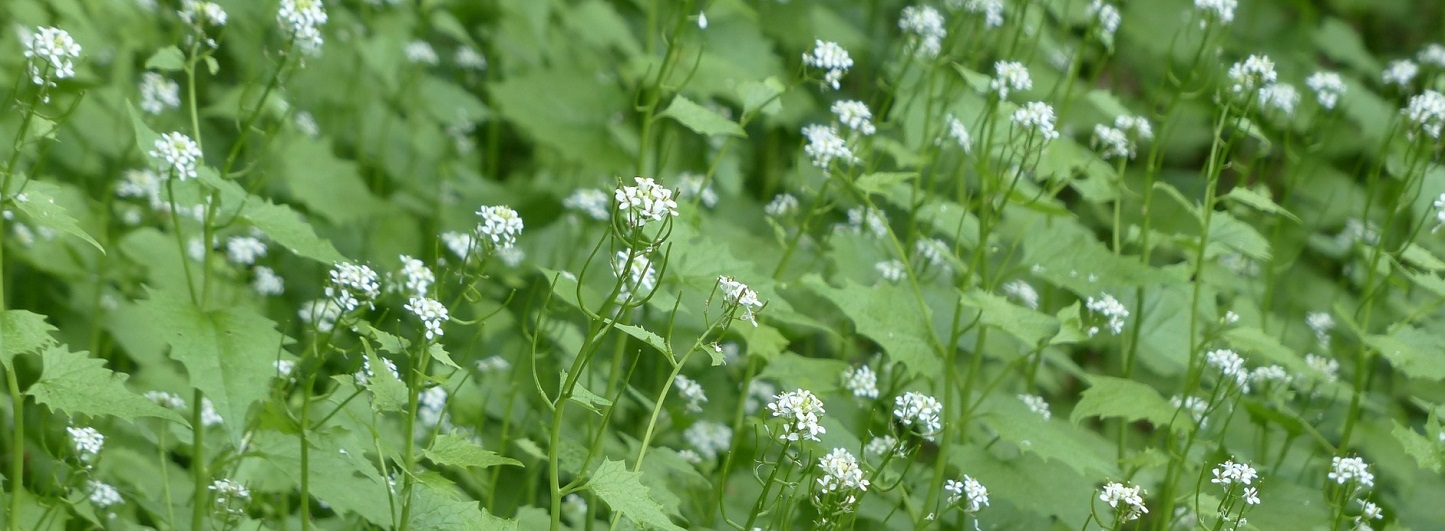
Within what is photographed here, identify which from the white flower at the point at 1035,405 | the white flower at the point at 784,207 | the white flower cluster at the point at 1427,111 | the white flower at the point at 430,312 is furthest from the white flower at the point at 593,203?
the white flower cluster at the point at 1427,111

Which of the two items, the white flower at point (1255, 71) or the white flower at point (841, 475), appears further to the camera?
the white flower at point (1255, 71)

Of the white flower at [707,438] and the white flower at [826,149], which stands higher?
the white flower at [826,149]

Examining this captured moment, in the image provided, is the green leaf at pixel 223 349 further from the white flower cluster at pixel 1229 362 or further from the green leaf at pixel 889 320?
the white flower cluster at pixel 1229 362

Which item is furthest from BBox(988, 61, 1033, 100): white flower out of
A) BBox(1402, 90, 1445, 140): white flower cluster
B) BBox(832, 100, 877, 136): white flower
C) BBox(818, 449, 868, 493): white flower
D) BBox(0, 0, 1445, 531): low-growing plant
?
BBox(818, 449, 868, 493): white flower

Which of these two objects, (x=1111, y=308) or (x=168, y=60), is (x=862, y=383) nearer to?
(x=1111, y=308)

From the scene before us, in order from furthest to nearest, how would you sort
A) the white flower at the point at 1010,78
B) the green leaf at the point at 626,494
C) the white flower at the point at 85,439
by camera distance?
the white flower at the point at 1010,78, the white flower at the point at 85,439, the green leaf at the point at 626,494

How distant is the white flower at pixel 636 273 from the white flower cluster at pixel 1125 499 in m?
0.96

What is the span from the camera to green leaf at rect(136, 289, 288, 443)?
2428 millimetres

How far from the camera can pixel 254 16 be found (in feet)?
16.4

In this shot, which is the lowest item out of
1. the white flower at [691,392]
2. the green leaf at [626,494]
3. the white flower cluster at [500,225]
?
the green leaf at [626,494]

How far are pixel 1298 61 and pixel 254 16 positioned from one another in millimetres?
5230

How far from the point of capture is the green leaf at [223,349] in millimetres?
2428

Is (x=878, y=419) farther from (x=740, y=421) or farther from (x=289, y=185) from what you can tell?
(x=289, y=185)

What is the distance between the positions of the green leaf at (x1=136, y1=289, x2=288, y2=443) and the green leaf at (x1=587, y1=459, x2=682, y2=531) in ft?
2.22
